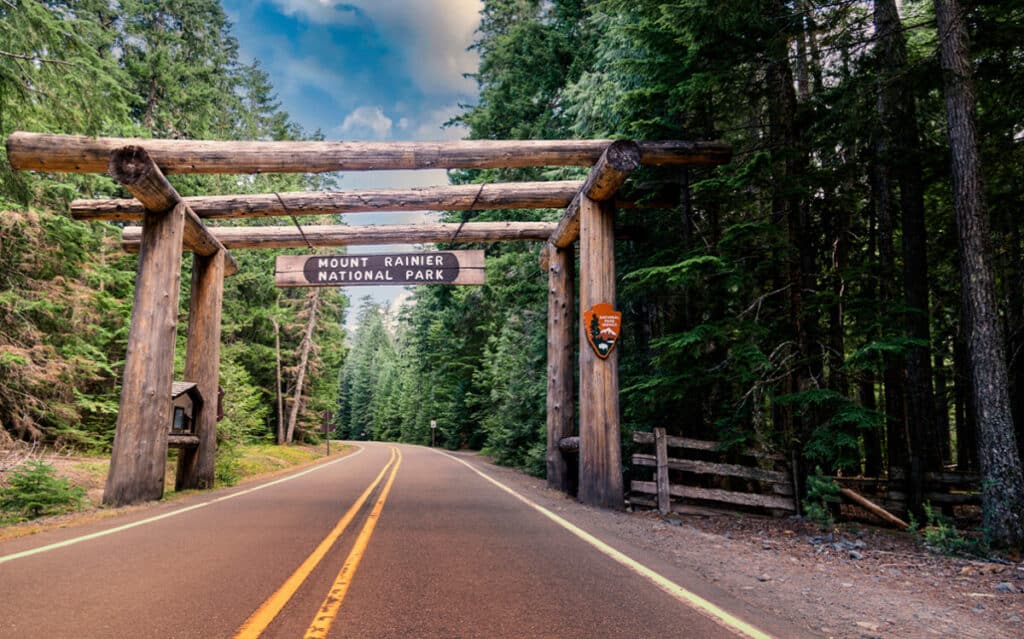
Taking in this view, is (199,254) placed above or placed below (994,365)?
above

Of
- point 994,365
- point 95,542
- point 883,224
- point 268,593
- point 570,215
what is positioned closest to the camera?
point 268,593

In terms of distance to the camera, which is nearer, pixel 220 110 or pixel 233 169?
pixel 233 169

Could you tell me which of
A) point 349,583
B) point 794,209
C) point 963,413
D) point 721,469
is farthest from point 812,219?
point 963,413

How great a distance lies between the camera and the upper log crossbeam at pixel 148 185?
8250 mm

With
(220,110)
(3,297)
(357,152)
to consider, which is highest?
(220,110)

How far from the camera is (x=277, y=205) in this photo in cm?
1048

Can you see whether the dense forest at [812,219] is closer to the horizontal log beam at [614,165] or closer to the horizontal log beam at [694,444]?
the horizontal log beam at [694,444]

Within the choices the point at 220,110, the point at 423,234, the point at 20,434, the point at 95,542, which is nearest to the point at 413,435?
the point at 220,110

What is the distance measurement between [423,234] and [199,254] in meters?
4.95

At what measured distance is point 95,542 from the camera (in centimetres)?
556

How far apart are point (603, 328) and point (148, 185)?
25.3 ft

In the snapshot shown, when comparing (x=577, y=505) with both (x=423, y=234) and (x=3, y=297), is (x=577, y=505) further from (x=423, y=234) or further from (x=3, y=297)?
(x=3, y=297)

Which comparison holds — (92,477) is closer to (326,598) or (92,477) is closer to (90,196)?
(90,196)

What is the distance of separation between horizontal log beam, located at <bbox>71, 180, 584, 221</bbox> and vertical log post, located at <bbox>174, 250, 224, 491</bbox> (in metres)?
1.91
